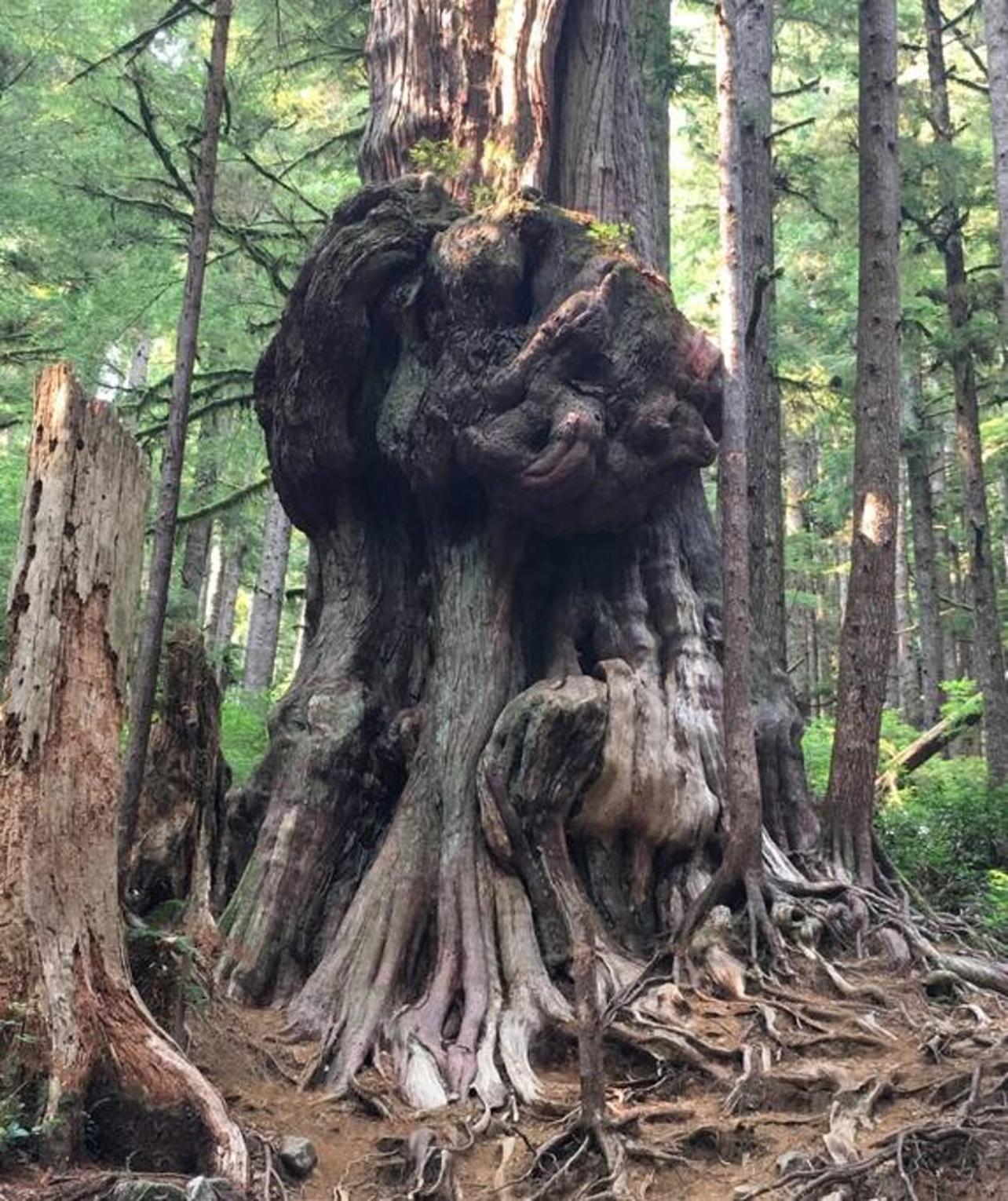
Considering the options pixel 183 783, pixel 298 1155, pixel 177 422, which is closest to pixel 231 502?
pixel 177 422

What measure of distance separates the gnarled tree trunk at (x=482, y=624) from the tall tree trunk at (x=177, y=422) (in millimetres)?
657

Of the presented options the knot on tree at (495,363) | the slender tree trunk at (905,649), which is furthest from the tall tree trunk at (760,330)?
the slender tree trunk at (905,649)

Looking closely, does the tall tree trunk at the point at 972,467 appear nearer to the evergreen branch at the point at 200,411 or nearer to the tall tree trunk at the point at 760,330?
the tall tree trunk at the point at 760,330

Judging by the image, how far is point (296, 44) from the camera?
12.1m

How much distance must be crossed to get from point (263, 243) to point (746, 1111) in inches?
417

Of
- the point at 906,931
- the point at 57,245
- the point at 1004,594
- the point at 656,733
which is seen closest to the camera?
the point at 906,931

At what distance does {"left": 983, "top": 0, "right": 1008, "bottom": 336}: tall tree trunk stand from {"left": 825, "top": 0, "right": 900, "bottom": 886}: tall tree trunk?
2820 millimetres

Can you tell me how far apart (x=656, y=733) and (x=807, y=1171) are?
3.34 metres

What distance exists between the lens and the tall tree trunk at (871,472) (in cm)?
760

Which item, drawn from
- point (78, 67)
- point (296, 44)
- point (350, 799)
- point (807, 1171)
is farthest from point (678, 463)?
point (78, 67)

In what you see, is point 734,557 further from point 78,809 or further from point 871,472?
point 78,809

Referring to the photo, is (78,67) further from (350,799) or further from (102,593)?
(102,593)

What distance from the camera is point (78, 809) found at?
3934mm

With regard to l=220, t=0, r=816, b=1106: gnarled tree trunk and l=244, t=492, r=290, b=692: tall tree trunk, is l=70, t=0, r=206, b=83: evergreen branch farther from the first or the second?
l=244, t=492, r=290, b=692: tall tree trunk
